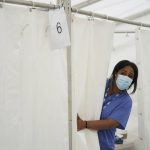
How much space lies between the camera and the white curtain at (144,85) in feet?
7.10

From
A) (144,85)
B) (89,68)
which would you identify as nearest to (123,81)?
(89,68)

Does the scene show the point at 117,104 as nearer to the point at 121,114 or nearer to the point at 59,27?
the point at 121,114

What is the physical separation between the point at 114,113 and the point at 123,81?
0.21 metres

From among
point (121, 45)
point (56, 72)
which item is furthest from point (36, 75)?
point (121, 45)

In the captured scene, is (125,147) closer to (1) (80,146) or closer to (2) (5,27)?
(1) (80,146)

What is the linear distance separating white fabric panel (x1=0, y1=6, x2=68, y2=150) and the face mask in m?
0.48

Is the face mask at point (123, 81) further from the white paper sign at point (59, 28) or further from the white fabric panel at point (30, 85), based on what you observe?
the white paper sign at point (59, 28)

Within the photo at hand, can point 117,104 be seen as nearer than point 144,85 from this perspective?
Yes

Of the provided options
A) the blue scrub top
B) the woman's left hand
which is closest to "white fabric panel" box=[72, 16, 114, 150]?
the woman's left hand

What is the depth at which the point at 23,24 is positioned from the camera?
49.8 inches

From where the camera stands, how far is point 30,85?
1.31 meters

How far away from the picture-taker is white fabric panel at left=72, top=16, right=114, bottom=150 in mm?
1519

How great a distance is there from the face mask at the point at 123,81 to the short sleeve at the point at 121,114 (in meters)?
0.10

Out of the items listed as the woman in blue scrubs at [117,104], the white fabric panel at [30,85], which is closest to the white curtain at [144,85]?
the woman in blue scrubs at [117,104]
